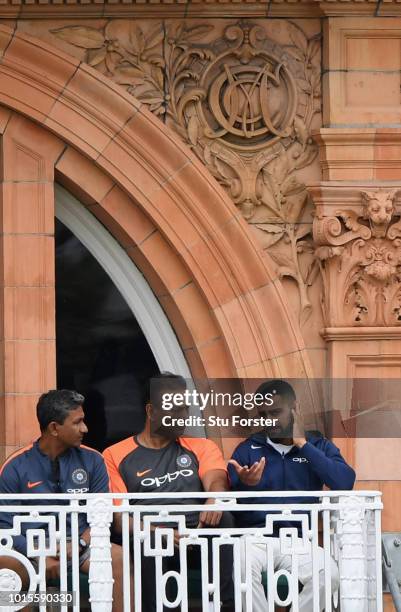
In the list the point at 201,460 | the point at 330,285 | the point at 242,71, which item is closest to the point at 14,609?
the point at 201,460

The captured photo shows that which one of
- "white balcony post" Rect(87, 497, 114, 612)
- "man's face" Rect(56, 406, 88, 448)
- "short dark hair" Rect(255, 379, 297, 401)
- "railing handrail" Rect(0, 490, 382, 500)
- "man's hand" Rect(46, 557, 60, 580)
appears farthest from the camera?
"short dark hair" Rect(255, 379, 297, 401)

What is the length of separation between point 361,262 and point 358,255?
0.15ft

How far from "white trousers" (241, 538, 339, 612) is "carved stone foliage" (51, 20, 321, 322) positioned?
194 cm

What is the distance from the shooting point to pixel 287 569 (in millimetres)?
10289

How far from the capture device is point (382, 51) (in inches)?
466

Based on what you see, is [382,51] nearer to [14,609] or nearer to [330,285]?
[330,285]

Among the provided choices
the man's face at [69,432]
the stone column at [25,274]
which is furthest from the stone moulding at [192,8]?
the man's face at [69,432]

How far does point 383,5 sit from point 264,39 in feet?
2.43

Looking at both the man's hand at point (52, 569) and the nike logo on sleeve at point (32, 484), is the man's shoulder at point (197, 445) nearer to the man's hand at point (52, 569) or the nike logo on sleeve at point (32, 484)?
the nike logo on sleeve at point (32, 484)

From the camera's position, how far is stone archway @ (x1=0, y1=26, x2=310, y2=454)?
1166cm

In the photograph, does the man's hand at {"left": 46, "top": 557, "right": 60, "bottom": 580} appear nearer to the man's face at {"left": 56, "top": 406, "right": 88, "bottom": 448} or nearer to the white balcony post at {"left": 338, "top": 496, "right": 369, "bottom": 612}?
the man's face at {"left": 56, "top": 406, "right": 88, "bottom": 448}

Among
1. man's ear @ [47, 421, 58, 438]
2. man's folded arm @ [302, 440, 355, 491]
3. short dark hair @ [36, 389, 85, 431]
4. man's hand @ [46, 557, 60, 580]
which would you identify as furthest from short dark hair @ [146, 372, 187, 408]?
man's hand @ [46, 557, 60, 580]

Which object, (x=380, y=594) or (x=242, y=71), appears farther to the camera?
(x=242, y=71)

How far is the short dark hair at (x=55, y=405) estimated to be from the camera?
1052 centimetres
